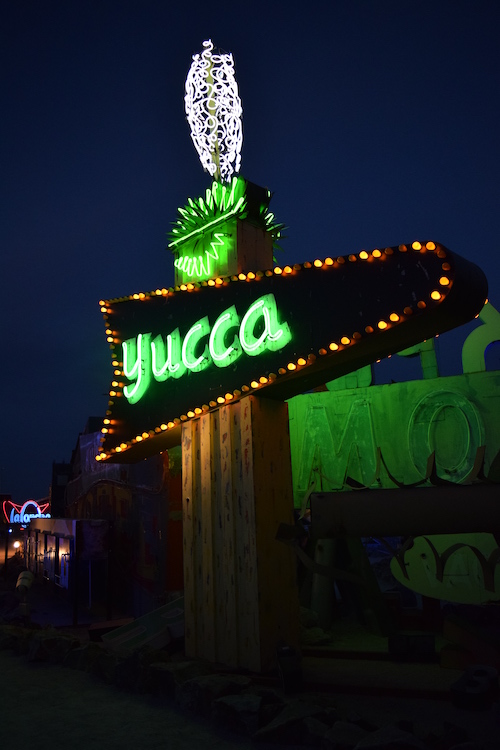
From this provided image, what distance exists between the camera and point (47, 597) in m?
17.7

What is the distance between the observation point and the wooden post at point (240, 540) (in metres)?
7.35

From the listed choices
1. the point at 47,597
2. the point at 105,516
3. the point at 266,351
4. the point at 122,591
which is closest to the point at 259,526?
the point at 266,351

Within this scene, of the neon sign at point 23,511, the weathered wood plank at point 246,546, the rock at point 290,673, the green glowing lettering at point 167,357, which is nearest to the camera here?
the rock at point 290,673

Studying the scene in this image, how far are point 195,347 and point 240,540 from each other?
115 inches

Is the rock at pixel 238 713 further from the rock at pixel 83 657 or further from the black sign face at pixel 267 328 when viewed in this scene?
the black sign face at pixel 267 328

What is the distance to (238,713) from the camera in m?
5.23

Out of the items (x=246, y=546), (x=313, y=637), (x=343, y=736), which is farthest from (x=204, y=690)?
(x=313, y=637)

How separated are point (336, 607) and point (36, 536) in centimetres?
1281

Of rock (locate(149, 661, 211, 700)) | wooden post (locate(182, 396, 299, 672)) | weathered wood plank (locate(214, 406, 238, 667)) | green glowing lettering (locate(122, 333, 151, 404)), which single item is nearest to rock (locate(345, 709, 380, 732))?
rock (locate(149, 661, 211, 700))

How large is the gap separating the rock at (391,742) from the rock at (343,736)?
146 millimetres

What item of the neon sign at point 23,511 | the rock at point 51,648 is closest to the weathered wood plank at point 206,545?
the rock at point 51,648

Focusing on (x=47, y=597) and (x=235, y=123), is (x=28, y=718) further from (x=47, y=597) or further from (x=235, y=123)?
(x=47, y=597)

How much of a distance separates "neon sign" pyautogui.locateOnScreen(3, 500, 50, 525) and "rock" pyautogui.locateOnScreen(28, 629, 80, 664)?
83.8ft

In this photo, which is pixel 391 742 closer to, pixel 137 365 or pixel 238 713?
pixel 238 713
